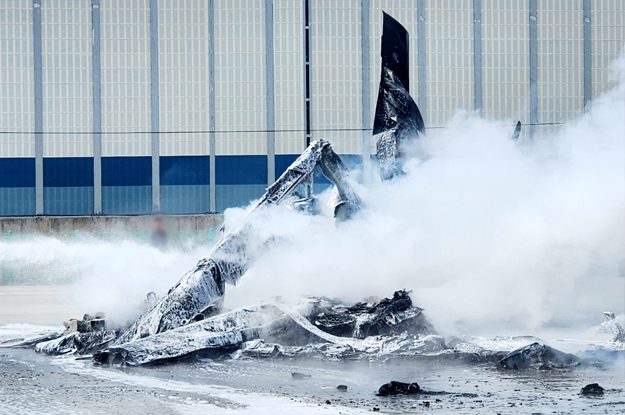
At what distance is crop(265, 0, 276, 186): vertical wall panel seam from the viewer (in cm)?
3853

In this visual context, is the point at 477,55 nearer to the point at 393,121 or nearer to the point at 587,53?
the point at 587,53

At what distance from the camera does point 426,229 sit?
61.9ft

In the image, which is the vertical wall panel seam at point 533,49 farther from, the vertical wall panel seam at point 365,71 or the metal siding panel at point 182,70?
the metal siding panel at point 182,70

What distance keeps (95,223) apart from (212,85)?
674 centimetres

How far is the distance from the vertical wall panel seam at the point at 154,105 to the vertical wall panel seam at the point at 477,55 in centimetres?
1195

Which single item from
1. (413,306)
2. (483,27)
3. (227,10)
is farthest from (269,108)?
(413,306)

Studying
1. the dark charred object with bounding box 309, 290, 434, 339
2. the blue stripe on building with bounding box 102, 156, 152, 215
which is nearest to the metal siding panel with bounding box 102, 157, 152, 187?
the blue stripe on building with bounding box 102, 156, 152, 215

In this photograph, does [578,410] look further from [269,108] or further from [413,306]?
[269,108]

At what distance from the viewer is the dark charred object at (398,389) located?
11883mm

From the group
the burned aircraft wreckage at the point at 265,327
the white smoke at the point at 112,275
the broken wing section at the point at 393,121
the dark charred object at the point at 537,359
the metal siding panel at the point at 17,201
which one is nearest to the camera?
the dark charred object at the point at 537,359

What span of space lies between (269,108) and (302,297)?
22009mm

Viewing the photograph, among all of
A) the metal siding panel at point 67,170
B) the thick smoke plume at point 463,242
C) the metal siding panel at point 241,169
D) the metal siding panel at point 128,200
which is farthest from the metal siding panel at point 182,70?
the thick smoke plume at point 463,242

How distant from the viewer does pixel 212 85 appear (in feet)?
A: 126

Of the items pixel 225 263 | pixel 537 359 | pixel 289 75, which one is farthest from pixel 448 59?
pixel 537 359
